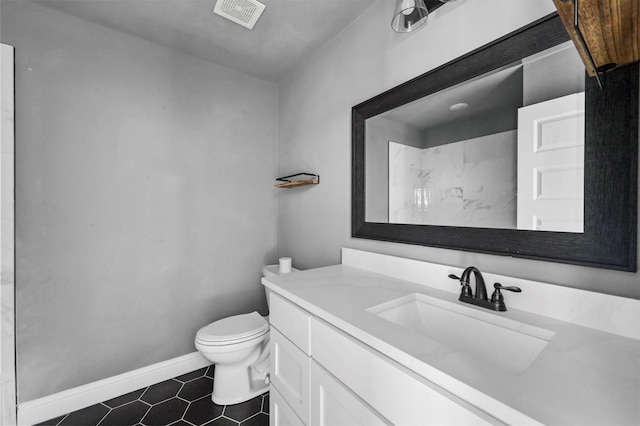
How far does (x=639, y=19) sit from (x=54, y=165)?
251 cm

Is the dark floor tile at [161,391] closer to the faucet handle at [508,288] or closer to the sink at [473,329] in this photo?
the sink at [473,329]

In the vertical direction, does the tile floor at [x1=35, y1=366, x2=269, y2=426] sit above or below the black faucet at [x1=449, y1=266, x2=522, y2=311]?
below

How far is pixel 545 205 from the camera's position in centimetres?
91

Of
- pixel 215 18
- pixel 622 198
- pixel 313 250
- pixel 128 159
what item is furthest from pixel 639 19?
pixel 128 159

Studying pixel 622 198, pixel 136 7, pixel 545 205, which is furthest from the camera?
pixel 136 7

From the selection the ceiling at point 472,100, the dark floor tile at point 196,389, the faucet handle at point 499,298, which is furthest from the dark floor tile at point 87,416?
the ceiling at point 472,100

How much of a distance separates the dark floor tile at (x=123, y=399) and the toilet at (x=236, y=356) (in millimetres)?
524

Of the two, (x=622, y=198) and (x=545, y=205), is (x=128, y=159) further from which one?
(x=622, y=198)

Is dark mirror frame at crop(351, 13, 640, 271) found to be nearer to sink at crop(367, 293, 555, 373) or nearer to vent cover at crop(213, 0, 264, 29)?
sink at crop(367, 293, 555, 373)

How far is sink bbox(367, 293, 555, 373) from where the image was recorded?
0.82 metres

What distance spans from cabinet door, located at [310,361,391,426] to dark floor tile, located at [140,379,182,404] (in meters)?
1.33

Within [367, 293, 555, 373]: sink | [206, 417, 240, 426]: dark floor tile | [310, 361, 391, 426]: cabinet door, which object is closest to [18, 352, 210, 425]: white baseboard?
[206, 417, 240, 426]: dark floor tile

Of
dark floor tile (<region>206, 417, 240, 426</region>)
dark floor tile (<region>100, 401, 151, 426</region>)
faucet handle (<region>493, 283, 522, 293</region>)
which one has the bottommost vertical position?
dark floor tile (<region>100, 401, 151, 426</region>)

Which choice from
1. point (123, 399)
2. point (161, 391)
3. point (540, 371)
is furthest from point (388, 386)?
point (123, 399)
